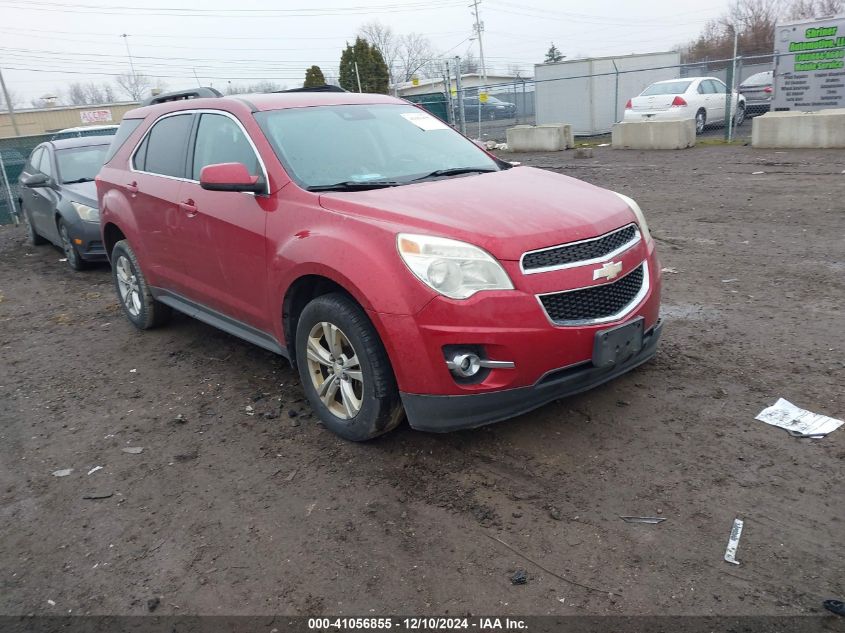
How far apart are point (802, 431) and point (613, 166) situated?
1218 centimetres

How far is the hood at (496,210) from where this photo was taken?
330cm

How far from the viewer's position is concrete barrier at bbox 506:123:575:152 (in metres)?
19.4

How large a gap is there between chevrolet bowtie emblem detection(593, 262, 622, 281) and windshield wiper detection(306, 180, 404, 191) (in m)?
1.31

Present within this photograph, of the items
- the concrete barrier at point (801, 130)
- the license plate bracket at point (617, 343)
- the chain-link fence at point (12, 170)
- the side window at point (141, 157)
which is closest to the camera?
the license plate bracket at point (617, 343)

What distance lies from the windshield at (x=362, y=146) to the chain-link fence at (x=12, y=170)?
11.7 m

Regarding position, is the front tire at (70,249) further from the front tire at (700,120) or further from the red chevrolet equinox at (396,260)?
the front tire at (700,120)

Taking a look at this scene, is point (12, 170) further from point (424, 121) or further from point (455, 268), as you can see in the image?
point (455, 268)

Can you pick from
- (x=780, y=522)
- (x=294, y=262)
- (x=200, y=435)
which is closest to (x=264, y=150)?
(x=294, y=262)

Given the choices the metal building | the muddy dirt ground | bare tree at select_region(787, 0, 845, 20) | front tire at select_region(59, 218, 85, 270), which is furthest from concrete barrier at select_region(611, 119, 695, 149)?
bare tree at select_region(787, 0, 845, 20)

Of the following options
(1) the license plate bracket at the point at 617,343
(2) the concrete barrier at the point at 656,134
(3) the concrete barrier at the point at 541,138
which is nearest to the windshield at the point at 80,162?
(1) the license plate bracket at the point at 617,343

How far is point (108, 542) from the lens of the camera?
3.15 meters

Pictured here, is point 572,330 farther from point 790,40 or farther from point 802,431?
point 790,40

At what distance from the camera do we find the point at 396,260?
3.29 m

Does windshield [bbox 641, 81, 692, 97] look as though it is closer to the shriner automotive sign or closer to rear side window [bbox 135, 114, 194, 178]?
the shriner automotive sign
